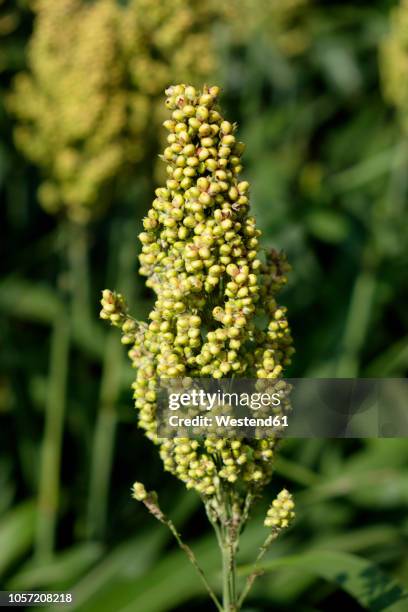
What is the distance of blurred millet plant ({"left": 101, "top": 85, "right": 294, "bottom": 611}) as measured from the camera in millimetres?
1539

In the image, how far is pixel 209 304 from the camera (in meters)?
1.67

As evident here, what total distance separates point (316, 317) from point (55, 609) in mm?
2779

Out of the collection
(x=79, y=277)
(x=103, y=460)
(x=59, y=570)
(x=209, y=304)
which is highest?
(x=79, y=277)

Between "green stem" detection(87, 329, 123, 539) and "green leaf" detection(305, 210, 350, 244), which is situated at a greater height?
"green leaf" detection(305, 210, 350, 244)

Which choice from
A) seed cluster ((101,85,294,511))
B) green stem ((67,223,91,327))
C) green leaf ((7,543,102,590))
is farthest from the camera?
green stem ((67,223,91,327))

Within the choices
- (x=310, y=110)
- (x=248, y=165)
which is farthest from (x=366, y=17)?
(x=248, y=165)

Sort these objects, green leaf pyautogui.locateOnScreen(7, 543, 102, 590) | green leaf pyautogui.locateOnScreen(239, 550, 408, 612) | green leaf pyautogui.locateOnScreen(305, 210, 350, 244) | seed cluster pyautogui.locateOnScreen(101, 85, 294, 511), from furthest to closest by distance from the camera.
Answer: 1. green leaf pyautogui.locateOnScreen(305, 210, 350, 244)
2. green leaf pyautogui.locateOnScreen(7, 543, 102, 590)
3. green leaf pyautogui.locateOnScreen(239, 550, 408, 612)
4. seed cluster pyautogui.locateOnScreen(101, 85, 294, 511)

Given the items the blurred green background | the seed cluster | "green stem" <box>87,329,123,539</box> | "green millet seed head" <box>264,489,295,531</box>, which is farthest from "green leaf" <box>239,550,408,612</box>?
"green stem" <box>87,329,123,539</box>

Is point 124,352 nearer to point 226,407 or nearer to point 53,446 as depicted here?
point 53,446

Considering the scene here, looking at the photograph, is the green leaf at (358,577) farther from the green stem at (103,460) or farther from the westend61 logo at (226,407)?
the green stem at (103,460)

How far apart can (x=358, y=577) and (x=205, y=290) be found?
1.06 m

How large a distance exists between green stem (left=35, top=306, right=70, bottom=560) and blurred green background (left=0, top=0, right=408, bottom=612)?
13mm

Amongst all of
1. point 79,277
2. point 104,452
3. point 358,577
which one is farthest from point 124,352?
point 358,577

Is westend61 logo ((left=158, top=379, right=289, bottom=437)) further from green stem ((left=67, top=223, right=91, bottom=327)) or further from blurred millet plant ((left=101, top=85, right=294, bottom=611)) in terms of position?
green stem ((left=67, top=223, right=91, bottom=327))
